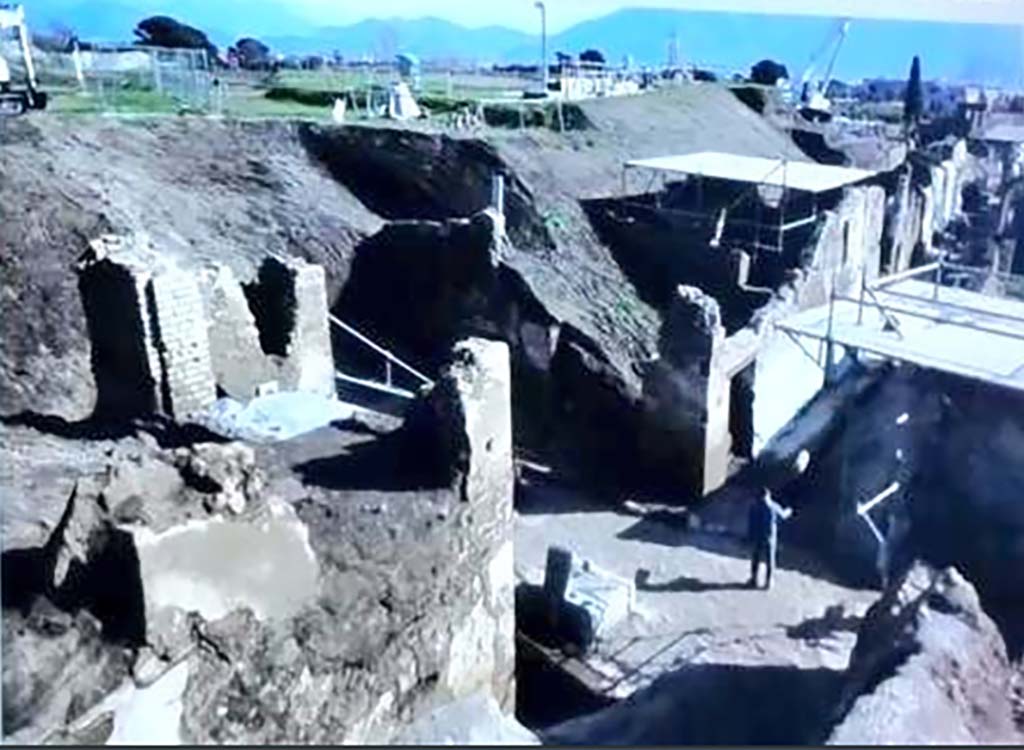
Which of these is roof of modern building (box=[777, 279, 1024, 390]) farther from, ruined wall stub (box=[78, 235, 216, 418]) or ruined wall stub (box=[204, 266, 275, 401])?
ruined wall stub (box=[78, 235, 216, 418])

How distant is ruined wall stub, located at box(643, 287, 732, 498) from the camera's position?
637cm

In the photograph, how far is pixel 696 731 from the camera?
13.1ft

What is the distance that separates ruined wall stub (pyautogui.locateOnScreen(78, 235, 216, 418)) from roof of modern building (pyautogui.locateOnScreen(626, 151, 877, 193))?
229 inches

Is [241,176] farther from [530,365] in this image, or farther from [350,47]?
[350,47]

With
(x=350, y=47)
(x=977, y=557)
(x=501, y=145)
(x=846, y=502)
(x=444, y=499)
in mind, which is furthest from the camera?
(x=501, y=145)

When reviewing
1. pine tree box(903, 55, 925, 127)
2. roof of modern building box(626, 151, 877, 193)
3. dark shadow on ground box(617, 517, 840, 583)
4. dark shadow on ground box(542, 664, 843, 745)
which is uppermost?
pine tree box(903, 55, 925, 127)

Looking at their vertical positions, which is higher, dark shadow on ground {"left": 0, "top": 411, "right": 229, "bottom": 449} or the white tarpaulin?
the white tarpaulin

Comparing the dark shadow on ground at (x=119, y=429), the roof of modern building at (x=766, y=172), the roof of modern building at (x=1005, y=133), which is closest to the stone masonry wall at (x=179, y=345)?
the dark shadow on ground at (x=119, y=429)

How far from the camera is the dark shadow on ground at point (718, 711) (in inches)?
154

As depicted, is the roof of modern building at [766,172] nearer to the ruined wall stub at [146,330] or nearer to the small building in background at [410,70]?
the small building in background at [410,70]

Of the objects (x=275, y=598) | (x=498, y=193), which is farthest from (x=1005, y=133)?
(x=275, y=598)

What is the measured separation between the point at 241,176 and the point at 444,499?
6.62 m

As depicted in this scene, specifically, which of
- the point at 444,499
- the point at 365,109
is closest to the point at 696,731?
the point at 444,499

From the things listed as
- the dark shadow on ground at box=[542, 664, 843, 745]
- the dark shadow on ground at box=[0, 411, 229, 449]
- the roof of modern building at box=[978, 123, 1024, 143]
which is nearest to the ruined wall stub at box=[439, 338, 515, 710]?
the dark shadow on ground at box=[542, 664, 843, 745]
